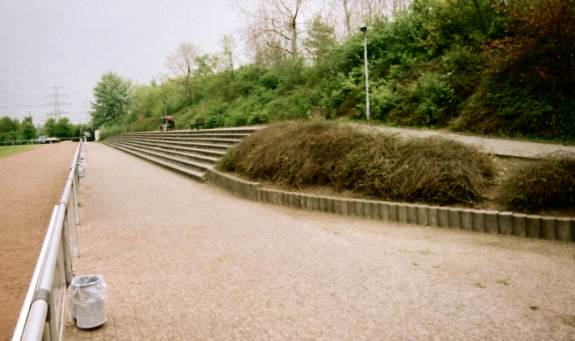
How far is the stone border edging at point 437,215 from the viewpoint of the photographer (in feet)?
16.1

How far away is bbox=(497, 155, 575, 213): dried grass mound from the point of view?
516 cm

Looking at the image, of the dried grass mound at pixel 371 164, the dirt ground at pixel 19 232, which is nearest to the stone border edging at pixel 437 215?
the dried grass mound at pixel 371 164

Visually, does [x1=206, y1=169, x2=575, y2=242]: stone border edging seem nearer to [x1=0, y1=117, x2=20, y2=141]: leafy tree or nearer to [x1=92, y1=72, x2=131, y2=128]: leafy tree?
[x1=92, y1=72, x2=131, y2=128]: leafy tree

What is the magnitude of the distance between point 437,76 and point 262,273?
1044 centimetres

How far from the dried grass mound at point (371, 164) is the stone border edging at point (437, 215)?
326mm

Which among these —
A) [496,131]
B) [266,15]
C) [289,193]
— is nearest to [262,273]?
[289,193]

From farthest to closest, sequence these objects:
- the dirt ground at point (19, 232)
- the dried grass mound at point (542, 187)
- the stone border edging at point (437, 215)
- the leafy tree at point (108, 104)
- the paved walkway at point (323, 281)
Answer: the leafy tree at point (108, 104) < the dried grass mound at point (542, 187) < the stone border edging at point (437, 215) < the dirt ground at point (19, 232) < the paved walkway at point (323, 281)

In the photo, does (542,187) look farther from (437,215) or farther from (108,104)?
(108,104)

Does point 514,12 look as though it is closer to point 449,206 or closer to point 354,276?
point 449,206

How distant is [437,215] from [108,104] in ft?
271

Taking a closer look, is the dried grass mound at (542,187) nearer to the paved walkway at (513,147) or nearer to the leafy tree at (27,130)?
the paved walkway at (513,147)

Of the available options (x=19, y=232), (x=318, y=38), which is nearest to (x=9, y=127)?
(x=318, y=38)

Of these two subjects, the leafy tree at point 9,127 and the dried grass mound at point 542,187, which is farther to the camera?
the leafy tree at point 9,127

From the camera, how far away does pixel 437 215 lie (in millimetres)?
5703
